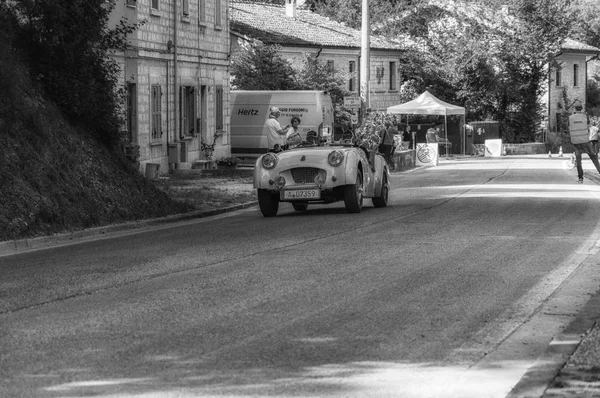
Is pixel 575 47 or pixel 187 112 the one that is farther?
pixel 575 47

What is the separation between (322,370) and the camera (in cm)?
772

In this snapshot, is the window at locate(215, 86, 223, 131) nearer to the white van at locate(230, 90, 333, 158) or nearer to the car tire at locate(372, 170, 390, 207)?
the white van at locate(230, 90, 333, 158)

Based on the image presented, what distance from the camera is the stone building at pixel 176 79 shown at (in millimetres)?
34062

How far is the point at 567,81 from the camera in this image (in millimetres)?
91625

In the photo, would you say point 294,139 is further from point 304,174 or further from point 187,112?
point 187,112

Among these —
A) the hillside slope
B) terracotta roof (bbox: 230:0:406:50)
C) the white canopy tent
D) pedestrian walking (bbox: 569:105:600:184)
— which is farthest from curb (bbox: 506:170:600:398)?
terracotta roof (bbox: 230:0:406:50)

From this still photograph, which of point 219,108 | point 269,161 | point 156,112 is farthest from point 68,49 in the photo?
point 219,108

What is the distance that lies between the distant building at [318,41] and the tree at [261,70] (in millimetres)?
2999

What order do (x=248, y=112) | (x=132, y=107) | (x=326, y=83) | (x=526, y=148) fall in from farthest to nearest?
1. (x=526, y=148)
2. (x=326, y=83)
3. (x=248, y=112)
4. (x=132, y=107)

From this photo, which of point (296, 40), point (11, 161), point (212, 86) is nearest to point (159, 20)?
point (212, 86)

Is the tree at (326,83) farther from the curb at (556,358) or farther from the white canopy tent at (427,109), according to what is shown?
the curb at (556,358)

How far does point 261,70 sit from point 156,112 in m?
17.7

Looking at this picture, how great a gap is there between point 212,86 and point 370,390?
35.7 metres

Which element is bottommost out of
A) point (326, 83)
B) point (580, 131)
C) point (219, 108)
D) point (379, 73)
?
point (580, 131)
